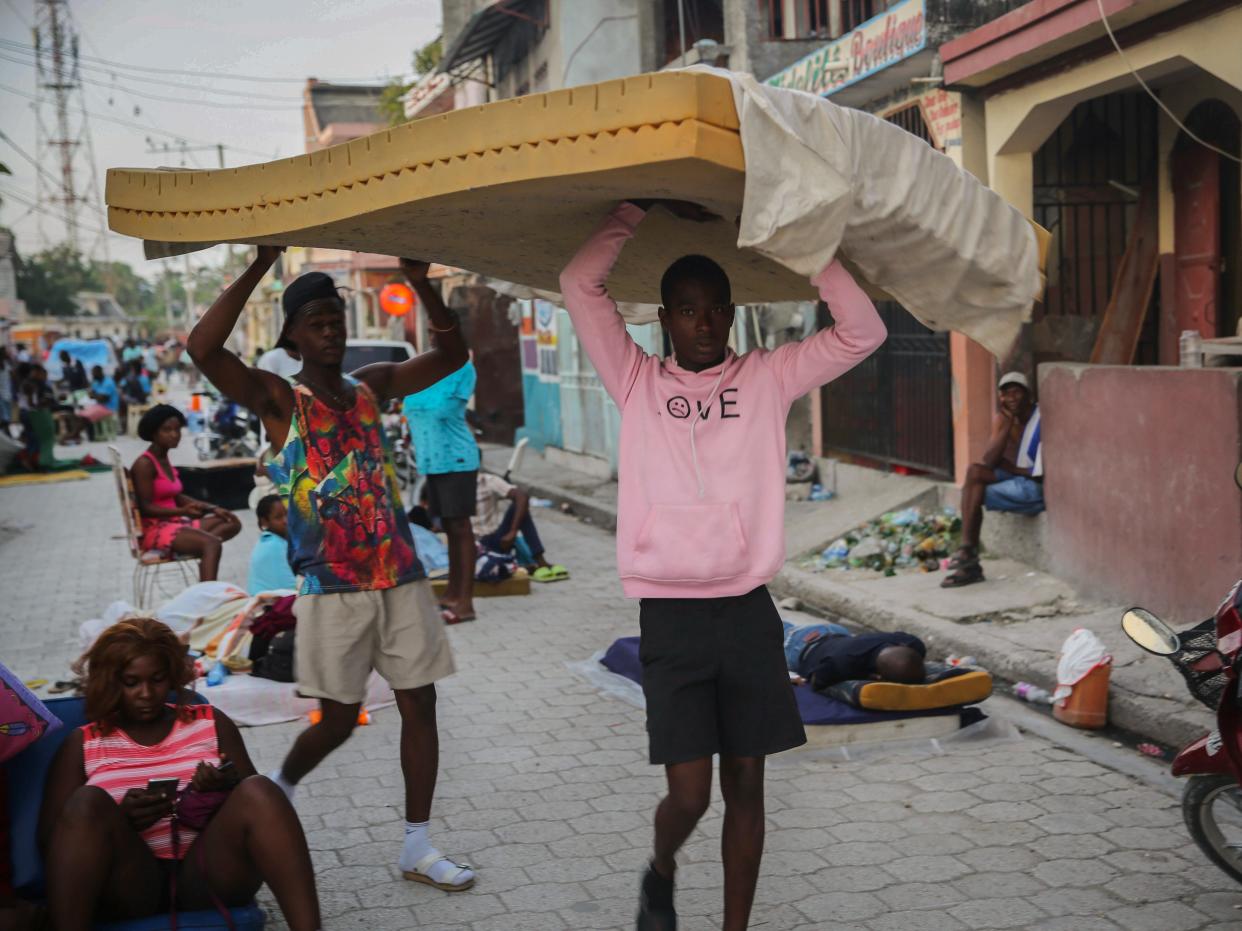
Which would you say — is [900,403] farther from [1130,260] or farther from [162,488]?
[162,488]

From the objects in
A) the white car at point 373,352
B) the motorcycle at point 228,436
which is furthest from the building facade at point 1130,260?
the motorcycle at point 228,436

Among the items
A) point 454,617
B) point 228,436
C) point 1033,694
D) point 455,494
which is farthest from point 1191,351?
point 228,436

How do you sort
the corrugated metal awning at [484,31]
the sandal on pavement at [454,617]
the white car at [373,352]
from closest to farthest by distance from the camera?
1. the sandal on pavement at [454,617]
2. the white car at [373,352]
3. the corrugated metal awning at [484,31]

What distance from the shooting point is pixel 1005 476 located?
28.8ft

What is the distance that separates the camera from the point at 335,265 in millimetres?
41469

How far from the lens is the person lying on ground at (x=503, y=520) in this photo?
1007 centimetres

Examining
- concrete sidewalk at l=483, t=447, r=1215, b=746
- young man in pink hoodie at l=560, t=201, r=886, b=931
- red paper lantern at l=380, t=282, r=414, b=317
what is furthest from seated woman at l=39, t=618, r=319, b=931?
red paper lantern at l=380, t=282, r=414, b=317

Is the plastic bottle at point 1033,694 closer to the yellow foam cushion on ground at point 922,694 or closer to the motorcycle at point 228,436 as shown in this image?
the yellow foam cushion on ground at point 922,694

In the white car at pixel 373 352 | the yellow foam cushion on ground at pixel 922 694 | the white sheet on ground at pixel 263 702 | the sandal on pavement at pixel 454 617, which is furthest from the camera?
the white car at pixel 373 352

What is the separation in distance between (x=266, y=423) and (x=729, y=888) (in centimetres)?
197

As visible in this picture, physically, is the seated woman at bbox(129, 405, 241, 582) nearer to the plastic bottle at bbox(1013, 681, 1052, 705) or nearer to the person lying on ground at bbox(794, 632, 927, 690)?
the person lying on ground at bbox(794, 632, 927, 690)

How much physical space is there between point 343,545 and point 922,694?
2827 mm

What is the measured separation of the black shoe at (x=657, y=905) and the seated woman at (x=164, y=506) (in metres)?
6.01

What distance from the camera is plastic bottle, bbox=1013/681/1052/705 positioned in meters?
6.51
